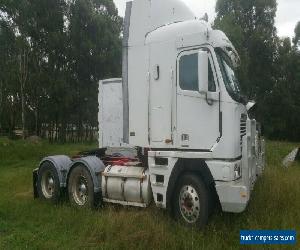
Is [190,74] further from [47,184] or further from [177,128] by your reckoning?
[47,184]

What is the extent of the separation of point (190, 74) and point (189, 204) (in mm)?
2302

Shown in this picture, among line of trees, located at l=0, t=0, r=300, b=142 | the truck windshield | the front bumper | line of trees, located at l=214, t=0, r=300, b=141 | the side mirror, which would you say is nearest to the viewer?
the front bumper

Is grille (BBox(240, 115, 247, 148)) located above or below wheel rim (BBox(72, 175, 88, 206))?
above

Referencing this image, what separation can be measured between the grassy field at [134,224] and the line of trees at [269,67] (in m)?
31.5

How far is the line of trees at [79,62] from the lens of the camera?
34562mm

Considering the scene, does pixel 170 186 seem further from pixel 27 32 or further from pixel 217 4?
pixel 217 4

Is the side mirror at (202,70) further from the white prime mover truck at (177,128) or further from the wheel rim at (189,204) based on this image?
the wheel rim at (189,204)

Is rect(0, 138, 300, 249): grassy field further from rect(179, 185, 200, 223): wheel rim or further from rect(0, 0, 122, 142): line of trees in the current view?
rect(0, 0, 122, 142): line of trees

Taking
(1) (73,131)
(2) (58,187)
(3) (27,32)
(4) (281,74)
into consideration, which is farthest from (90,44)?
(2) (58,187)

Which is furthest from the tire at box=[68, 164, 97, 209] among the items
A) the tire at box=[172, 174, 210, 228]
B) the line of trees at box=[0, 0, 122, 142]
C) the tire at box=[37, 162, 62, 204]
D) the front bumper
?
the line of trees at box=[0, 0, 122, 142]

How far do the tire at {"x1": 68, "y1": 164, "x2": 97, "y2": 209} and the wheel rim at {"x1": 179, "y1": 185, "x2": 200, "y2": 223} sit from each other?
2319 mm

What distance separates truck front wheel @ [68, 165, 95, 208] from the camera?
9.54 m

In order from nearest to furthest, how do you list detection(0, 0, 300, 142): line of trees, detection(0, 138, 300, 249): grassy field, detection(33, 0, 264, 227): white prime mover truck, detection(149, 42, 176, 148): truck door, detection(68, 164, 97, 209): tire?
detection(0, 138, 300, 249): grassy field → detection(33, 0, 264, 227): white prime mover truck → detection(149, 42, 176, 148): truck door → detection(68, 164, 97, 209): tire → detection(0, 0, 300, 142): line of trees

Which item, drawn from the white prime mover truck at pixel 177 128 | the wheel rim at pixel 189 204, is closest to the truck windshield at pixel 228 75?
the white prime mover truck at pixel 177 128
